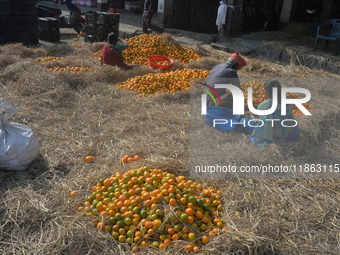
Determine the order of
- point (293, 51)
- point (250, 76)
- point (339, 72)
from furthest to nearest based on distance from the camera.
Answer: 1. point (293, 51)
2. point (339, 72)
3. point (250, 76)

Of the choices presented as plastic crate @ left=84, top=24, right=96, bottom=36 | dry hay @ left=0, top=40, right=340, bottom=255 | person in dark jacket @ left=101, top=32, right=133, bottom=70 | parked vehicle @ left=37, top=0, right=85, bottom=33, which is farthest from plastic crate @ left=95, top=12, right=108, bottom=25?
dry hay @ left=0, top=40, right=340, bottom=255

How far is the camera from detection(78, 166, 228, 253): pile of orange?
2816mm

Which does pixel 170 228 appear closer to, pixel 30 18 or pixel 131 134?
pixel 131 134

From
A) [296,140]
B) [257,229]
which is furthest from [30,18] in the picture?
[257,229]

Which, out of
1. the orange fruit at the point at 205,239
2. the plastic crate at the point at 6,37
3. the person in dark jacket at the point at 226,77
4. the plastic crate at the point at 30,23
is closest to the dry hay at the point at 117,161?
the orange fruit at the point at 205,239

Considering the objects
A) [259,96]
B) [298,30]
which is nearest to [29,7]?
[259,96]

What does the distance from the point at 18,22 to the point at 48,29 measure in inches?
62.0

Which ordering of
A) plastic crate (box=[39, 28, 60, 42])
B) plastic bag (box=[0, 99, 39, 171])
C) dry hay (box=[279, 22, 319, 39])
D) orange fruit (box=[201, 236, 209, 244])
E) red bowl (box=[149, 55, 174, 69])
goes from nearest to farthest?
1. orange fruit (box=[201, 236, 209, 244])
2. plastic bag (box=[0, 99, 39, 171])
3. red bowl (box=[149, 55, 174, 69])
4. plastic crate (box=[39, 28, 60, 42])
5. dry hay (box=[279, 22, 319, 39])

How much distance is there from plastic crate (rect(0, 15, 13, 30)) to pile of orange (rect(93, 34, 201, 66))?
357 centimetres

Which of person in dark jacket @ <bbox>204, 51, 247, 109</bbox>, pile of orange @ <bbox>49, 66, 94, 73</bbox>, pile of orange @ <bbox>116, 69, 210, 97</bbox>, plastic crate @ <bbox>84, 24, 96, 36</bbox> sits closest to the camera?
person in dark jacket @ <bbox>204, 51, 247, 109</bbox>

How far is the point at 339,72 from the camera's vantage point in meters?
8.53

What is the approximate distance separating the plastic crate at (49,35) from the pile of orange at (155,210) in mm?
10256

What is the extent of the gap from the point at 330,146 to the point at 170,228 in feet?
10.3

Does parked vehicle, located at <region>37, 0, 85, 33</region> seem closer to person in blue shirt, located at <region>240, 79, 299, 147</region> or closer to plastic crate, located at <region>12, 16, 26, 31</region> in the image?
plastic crate, located at <region>12, 16, 26, 31</region>
